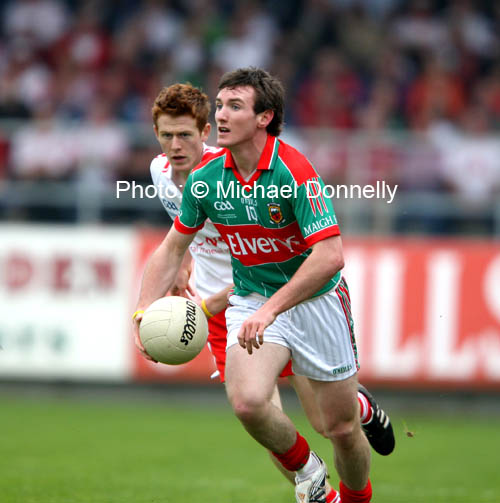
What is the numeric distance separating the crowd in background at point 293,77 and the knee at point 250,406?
758 cm

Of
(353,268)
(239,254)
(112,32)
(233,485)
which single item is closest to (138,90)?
(112,32)

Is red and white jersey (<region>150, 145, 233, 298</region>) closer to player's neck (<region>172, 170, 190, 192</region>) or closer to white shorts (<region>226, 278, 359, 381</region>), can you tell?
A: player's neck (<region>172, 170, 190, 192</region>)

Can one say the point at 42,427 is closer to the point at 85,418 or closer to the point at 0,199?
the point at 85,418

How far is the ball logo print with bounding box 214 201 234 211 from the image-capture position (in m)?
5.60

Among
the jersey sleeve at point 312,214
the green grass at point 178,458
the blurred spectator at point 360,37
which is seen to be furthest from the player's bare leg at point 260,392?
the blurred spectator at point 360,37

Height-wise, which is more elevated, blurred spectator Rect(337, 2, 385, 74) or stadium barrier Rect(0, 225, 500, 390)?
blurred spectator Rect(337, 2, 385, 74)

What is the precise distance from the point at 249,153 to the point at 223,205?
1.12ft

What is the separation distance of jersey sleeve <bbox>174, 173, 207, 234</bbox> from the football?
1.54ft

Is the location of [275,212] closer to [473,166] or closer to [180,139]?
[180,139]

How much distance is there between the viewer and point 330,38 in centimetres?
1595

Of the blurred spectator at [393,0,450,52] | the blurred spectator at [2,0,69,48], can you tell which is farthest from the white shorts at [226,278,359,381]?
the blurred spectator at [2,0,69,48]

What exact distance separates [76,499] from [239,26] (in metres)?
10.9

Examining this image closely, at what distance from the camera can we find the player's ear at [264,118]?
557cm

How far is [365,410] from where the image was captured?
6512 mm
